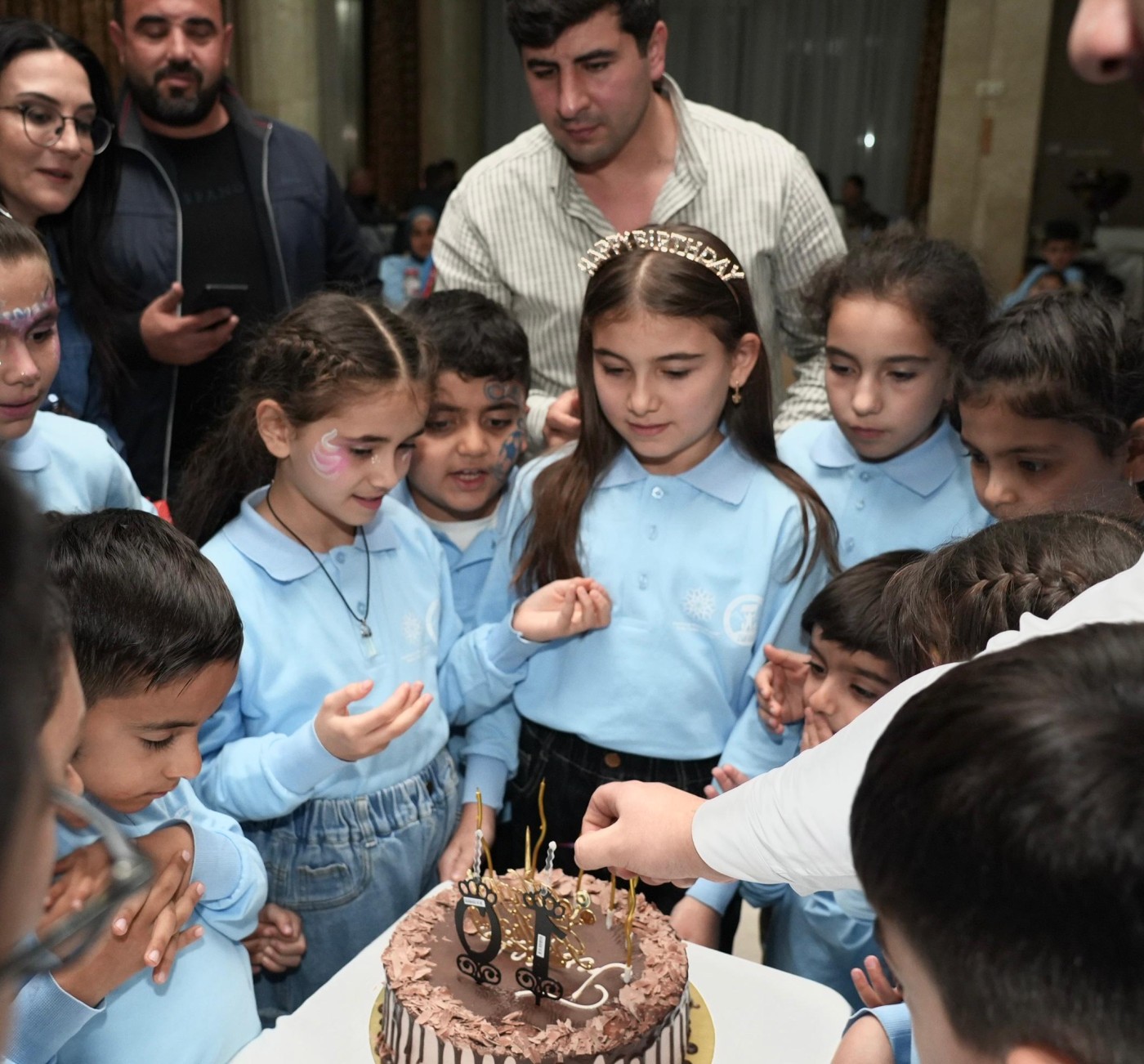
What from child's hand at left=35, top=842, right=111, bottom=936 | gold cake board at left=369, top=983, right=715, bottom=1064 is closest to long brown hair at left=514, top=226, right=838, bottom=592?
gold cake board at left=369, top=983, right=715, bottom=1064

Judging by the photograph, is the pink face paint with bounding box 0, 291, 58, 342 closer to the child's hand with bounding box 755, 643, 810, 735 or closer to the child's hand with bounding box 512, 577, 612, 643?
the child's hand with bounding box 512, 577, 612, 643

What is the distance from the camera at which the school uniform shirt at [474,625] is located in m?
2.08

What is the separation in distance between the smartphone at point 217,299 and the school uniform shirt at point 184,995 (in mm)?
1348

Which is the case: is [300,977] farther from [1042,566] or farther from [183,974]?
[1042,566]

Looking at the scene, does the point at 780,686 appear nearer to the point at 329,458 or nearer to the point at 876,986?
the point at 876,986

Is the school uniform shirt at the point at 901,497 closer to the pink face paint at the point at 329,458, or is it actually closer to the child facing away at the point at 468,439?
the child facing away at the point at 468,439

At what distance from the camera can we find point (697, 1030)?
1.42 metres

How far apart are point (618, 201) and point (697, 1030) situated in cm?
173

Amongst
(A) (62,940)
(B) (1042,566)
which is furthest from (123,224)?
(A) (62,940)

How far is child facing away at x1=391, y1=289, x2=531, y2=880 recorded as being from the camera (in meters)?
2.23

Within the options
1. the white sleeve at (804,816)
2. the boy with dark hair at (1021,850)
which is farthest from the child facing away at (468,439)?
the boy with dark hair at (1021,850)

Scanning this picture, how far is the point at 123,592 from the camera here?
134cm

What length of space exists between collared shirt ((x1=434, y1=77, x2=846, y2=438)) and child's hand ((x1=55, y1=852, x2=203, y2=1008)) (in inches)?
51.4

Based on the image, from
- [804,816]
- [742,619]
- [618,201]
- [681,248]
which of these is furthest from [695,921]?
[618,201]
